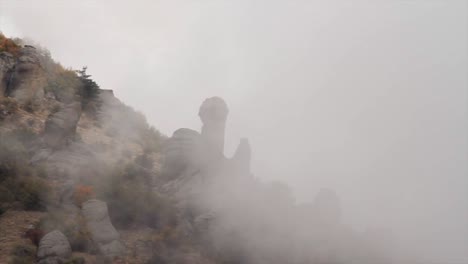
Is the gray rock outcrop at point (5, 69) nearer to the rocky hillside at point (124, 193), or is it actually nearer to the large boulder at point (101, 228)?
the rocky hillside at point (124, 193)

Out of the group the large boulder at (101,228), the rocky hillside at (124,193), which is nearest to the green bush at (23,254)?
the rocky hillside at (124,193)

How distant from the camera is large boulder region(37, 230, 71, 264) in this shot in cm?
2323

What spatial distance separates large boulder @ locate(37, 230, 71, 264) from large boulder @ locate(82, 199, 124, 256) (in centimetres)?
301

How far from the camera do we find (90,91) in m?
46.3

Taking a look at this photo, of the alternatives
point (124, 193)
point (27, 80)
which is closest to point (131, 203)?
point (124, 193)

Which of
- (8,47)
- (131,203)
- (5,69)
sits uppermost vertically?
(8,47)

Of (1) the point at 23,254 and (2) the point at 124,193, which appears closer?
A: (1) the point at 23,254

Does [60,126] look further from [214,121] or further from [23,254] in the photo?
[214,121]

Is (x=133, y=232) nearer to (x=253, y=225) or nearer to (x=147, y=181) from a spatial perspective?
(x=147, y=181)

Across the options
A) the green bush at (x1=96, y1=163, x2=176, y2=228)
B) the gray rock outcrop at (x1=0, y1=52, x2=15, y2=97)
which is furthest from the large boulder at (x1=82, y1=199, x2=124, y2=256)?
the gray rock outcrop at (x1=0, y1=52, x2=15, y2=97)

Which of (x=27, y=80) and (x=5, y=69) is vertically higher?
(x=5, y=69)

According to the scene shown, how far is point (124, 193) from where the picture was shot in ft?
110

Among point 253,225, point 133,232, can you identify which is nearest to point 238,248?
point 253,225

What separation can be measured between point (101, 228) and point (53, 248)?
494 cm
